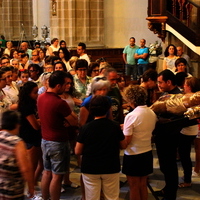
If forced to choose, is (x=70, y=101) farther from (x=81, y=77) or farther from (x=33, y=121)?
(x=81, y=77)

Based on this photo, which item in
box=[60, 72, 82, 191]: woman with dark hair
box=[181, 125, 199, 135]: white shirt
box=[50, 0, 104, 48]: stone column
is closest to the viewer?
box=[60, 72, 82, 191]: woman with dark hair

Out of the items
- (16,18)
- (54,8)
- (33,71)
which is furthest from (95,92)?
(16,18)

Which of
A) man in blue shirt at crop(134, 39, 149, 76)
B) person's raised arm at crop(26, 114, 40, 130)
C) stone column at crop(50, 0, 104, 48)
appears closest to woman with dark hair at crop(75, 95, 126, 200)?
person's raised arm at crop(26, 114, 40, 130)

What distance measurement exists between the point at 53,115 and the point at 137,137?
0.88m

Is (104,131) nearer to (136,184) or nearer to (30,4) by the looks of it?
(136,184)

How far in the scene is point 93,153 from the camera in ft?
14.8

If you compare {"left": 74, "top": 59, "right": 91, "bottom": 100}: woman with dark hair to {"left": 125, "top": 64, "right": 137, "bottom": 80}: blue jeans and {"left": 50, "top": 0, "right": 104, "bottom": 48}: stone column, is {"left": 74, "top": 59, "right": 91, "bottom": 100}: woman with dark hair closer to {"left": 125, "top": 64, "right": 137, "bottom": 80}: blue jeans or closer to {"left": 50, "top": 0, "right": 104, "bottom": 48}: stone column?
{"left": 125, "top": 64, "right": 137, "bottom": 80}: blue jeans

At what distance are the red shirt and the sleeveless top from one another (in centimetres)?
110

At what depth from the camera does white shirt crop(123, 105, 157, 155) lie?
4898mm

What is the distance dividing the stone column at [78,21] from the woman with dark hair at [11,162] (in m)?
13.0

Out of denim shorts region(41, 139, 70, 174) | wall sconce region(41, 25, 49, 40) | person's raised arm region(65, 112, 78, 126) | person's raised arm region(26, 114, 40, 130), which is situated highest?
wall sconce region(41, 25, 49, 40)

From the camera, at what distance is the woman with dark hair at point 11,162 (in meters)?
3.98

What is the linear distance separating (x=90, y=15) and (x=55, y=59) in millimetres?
8640

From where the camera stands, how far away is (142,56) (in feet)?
42.9
